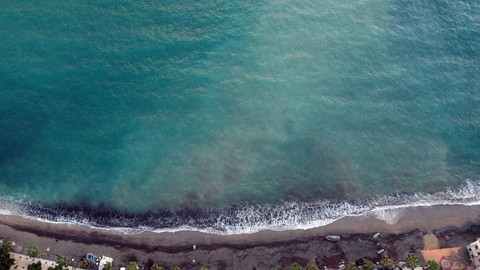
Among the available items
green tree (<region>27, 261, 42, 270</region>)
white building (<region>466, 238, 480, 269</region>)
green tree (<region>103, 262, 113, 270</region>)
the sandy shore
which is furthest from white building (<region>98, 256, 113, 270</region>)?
white building (<region>466, 238, 480, 269</region>)

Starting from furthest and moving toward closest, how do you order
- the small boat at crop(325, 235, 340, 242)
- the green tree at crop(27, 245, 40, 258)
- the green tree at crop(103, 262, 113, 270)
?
the small boat at crop(325, 235, 340, 242)
the green tree at crop(27, 245, 40, 258)
the green tree at crop(103, 262, 113, 270)

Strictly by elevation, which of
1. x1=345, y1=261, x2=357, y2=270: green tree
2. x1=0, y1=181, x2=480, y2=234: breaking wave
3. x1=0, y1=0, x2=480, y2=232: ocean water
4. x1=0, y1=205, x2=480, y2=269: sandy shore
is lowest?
x1=345, y1=261, x2=357, y2=270: green tree

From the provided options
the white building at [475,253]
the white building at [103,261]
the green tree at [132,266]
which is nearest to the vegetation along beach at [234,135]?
the green tree at [132,266]

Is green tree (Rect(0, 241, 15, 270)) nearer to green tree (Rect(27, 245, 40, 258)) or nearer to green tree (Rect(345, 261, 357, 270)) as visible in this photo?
green tree (Rect(27, 245, 40, 258))

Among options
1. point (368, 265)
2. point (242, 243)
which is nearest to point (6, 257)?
point (242, 243)

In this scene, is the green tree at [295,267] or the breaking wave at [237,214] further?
the breaking wave at [237,214]

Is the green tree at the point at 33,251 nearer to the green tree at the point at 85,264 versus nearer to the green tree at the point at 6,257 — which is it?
the green tree at the point at 6,257
